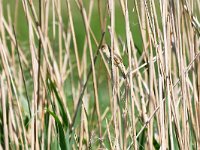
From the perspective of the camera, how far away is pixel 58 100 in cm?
169

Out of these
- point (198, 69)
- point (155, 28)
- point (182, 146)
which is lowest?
point (182, 146)

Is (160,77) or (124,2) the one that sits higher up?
(124,2)

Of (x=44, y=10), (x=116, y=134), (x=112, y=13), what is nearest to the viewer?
(x=112, y=13)

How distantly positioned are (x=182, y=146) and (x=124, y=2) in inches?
13.7

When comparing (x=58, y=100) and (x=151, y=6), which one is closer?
(x=151, y=6)

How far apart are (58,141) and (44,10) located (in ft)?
1.06

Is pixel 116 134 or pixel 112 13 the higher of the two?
pixel 112 13

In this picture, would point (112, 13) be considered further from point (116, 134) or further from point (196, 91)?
point (196, 91)

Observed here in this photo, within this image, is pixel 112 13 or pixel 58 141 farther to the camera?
pixel 58 141

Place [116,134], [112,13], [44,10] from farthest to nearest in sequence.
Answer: [44,10], [116,134], [112,13]

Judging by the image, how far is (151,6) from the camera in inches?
58.3

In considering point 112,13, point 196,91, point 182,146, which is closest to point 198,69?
point 196,91

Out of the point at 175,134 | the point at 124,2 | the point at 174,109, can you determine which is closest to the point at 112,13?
the point at 124,2

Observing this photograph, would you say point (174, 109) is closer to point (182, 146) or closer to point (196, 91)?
point (182, 146)
